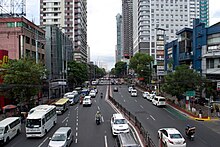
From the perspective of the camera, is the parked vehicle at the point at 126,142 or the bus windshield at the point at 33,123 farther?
the bus windshield at the point at 33,123

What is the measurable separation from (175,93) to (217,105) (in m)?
6.87

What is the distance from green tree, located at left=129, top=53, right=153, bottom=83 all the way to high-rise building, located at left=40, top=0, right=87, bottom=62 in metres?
31.6

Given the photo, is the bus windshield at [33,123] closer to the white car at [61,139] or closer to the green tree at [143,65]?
the white car at [61,139]

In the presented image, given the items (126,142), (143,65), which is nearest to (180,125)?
(126,142)

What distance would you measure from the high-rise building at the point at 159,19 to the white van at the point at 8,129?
10803 centimetres

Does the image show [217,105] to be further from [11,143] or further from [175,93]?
[11,143]

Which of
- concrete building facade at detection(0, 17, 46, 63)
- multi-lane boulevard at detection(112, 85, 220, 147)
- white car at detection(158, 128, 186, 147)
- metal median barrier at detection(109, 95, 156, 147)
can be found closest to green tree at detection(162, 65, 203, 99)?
multi-lane boulevard at detection(112, 85, 220, 147)

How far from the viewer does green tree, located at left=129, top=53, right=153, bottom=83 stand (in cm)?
9250

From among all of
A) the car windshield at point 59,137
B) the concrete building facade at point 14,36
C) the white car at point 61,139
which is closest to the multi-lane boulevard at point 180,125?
the white car at point 61,139

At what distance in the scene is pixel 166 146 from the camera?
22.5 meters

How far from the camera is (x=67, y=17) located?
116688 millimetres

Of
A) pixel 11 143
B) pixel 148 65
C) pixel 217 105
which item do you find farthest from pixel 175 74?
pixel 148 65

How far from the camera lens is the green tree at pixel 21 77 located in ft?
125

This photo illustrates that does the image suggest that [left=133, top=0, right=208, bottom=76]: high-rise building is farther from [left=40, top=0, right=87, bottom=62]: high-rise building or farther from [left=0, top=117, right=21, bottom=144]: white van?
[left=0, top=117, right=21, bottom=144]: white van
